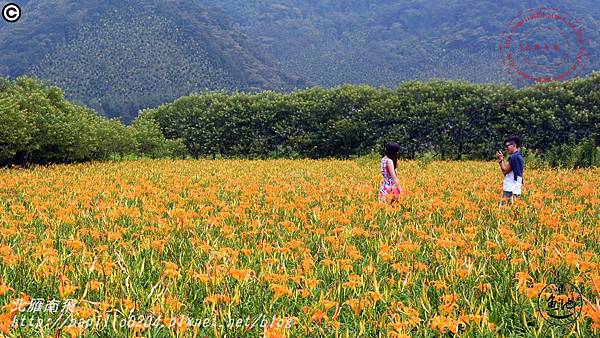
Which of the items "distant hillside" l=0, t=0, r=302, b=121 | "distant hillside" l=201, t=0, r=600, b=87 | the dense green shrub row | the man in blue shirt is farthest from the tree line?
"distant hillside" l=201, t=0, r=600, b=87

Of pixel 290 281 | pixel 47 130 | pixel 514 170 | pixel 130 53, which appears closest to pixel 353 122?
pixel 47 130

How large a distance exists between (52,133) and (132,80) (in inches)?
3647

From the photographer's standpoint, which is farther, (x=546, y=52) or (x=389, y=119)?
(x=546, y=52)

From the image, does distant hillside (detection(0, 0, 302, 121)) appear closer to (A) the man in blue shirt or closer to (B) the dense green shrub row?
(B) the dense green shrub row

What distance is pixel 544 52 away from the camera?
11750cm

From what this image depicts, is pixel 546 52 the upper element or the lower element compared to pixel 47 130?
upper

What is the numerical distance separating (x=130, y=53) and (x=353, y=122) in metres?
96.7

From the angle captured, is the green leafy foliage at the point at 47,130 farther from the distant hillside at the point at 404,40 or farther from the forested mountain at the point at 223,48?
the distant hillside at the point at 404,40

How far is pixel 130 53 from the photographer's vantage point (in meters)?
110

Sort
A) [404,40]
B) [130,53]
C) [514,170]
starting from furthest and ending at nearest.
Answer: [404,40] < [130,53] < [514,170]

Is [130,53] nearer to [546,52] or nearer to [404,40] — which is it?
[404,40]

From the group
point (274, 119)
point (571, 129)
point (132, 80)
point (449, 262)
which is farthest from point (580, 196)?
point (132, 80)

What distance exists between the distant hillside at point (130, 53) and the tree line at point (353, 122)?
68.1 meters

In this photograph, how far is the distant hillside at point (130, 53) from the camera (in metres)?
99.4
